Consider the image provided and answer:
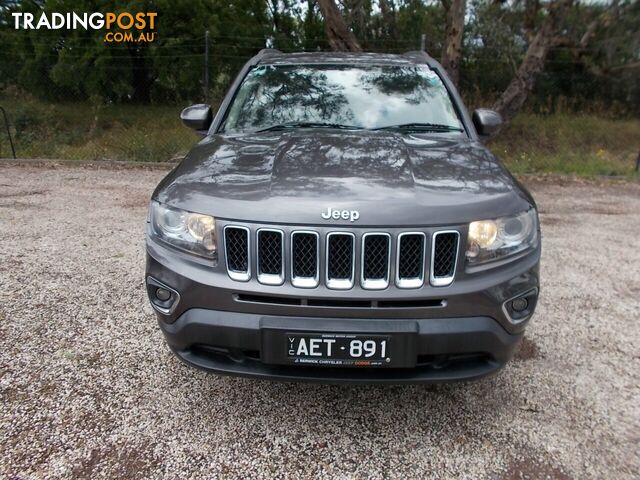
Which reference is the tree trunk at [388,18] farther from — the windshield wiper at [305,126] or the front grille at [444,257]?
the front grille at [444,257]

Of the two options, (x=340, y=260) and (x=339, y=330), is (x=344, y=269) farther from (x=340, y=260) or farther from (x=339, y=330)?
(x=339, y=330)

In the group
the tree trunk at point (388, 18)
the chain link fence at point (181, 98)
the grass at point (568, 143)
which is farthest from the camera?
the tree trunk at point (388, 18)

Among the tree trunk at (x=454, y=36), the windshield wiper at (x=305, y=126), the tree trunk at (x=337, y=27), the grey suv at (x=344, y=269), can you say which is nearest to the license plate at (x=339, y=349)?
the grey suv at (x=344, y=269)

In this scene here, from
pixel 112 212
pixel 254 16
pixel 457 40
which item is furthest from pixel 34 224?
pixel 254 16

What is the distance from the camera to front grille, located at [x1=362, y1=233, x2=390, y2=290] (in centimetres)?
202

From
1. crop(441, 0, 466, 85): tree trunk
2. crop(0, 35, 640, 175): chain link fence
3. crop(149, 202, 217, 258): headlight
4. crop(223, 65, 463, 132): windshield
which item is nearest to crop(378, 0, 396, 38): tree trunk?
crop(0, 35, 640, 175): chain link fence

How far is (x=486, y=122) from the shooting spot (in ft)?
11.4

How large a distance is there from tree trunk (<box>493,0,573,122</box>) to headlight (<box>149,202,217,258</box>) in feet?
34.8

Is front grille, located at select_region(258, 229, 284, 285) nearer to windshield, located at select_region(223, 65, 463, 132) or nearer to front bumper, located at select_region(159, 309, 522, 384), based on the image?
front bumper, located at select_region(159, 309, 522, 384)

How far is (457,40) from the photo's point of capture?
34.0ft

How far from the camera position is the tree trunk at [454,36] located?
10109 millimetres

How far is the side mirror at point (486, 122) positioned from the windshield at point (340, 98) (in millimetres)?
260

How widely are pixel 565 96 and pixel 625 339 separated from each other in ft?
48.2

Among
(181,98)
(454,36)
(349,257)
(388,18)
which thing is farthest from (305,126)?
(388,18)
